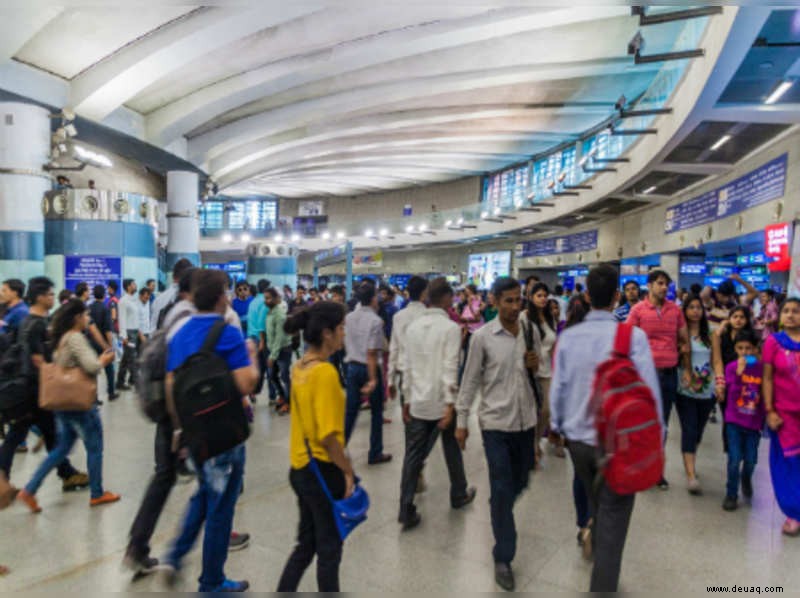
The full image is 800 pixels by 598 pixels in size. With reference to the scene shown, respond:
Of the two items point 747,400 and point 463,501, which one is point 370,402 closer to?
point 463,501

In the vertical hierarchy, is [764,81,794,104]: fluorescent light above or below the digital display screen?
above

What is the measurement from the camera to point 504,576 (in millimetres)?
2926

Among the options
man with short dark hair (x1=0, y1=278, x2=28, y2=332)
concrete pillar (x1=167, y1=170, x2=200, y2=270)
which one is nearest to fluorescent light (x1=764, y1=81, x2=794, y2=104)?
man with short dark hair (x1=0, y1=278, x2=28, y2=332)

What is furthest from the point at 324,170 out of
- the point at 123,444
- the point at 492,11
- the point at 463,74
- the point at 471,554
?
the point at 471,554

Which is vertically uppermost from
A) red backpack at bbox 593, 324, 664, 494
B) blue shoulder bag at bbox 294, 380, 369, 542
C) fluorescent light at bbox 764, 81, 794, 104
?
fluorescent light at bbox 764, 81, 794, 104

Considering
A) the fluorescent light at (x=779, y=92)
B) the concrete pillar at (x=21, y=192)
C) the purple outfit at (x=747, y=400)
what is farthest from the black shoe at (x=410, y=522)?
the concrete pillar at (x=21, y=192)

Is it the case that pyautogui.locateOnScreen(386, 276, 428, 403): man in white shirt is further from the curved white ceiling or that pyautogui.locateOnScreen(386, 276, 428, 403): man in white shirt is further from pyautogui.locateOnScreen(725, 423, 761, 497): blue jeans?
the curved white ceiling

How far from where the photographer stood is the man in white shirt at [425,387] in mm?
3525

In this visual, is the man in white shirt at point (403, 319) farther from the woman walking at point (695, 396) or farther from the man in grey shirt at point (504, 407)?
the woman walking at point (695, 396)

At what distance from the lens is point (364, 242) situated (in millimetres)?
33969

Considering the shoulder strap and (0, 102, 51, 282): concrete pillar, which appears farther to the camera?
(0, 102, 51, 282): concrete pillar

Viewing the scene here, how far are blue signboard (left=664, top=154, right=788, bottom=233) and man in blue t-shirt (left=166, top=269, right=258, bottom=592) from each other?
37.6 feet

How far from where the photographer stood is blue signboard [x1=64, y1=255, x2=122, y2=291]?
11242 mm

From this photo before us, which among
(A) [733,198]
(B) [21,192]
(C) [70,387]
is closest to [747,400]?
(C) [70,387]
